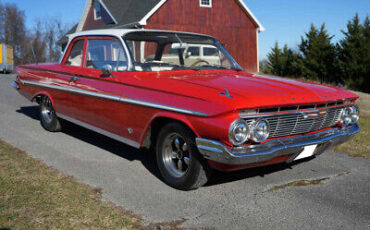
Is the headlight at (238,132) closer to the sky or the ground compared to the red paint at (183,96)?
closer to the ground

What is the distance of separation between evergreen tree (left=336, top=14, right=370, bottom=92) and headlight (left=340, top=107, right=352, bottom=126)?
664 inches

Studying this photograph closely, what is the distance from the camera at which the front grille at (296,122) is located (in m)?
3.52

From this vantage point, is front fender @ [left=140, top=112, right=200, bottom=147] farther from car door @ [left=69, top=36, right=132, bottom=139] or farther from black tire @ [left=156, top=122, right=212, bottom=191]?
car door @ [left=69, top=36, right=132, bottom=139]

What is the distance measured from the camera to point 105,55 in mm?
4973

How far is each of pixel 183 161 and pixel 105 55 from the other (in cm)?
200

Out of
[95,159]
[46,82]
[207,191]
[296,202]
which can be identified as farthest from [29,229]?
[46,82]

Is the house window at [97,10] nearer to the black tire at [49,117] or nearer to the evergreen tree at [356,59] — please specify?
the evergreen tree at [356,59]

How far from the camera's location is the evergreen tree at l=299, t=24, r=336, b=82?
21078 mm

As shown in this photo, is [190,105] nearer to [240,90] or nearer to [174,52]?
[240,90]

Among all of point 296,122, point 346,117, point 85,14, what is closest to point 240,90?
point 296,122

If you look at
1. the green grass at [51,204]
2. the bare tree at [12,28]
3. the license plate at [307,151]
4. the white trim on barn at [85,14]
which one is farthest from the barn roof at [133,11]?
the bare tree at [12,28]

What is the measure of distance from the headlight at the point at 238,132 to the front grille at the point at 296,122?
11 cm

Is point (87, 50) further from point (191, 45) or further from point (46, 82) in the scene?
point (191, 45)

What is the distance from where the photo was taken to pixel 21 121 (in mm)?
7203
